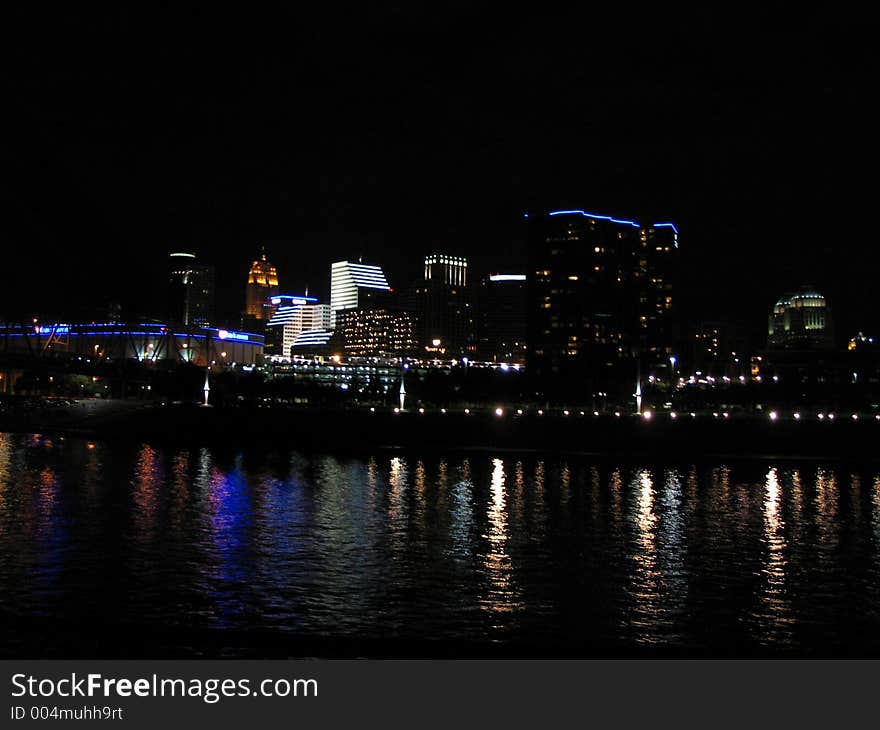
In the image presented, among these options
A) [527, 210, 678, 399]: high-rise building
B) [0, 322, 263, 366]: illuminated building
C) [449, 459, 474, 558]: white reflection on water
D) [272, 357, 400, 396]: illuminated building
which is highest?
[527, 210, 678, 399]: high-rise building

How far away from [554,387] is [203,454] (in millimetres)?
60713

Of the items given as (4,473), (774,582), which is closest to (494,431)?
(4,473)

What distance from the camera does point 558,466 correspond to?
38.5 metres

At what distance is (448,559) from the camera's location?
55.8 feet

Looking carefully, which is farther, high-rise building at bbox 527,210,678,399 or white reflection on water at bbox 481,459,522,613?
high-rise building at bbox 527,210,678,399

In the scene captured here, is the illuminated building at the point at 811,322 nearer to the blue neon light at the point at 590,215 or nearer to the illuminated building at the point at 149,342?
the blue neon light at the point at 590,215

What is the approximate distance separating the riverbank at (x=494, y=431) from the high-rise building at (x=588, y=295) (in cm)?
11856

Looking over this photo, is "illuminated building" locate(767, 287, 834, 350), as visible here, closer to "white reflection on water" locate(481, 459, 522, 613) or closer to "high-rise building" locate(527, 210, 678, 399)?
"high-rise building" locate(527, 210, 678, 399)

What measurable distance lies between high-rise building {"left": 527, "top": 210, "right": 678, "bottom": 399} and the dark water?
148175 millimetres

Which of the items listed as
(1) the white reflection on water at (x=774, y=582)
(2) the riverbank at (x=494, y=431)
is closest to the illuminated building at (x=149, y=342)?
(2) the riverbank at (x=494, y=431)

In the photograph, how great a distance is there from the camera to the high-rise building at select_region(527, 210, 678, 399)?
180 meters

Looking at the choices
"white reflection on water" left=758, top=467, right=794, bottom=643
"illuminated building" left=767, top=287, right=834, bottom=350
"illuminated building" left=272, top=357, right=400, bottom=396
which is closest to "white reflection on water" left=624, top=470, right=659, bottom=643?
"white reflection on water" left=758, top=467, right=794, bottom=643

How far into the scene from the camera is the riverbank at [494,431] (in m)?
46.0

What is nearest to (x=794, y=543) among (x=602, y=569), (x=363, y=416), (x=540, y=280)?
(x=602, y=569)
